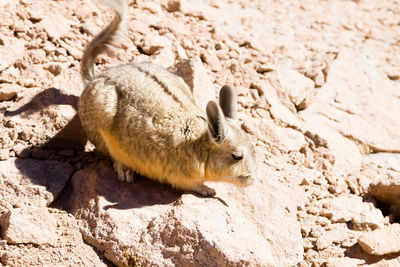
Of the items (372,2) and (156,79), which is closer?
(156,79)

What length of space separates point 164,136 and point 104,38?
137 centimetres

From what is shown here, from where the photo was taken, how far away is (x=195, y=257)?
148 inches

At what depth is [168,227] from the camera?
3871 millimetres

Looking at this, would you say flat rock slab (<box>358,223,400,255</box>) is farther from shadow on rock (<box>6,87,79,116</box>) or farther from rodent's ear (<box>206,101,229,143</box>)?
shadow on rock (<box>6,87,79,116</box>)

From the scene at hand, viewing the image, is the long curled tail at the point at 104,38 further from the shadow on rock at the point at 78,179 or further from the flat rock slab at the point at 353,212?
the flat rock slab at the point at 353,212

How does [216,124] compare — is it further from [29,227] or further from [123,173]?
[29,227]

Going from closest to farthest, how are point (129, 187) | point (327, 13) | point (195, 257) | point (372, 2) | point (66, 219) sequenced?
point (195, 257) < point (66, 219) < point (129, 187) < point (327, 13) < point (372, 2)

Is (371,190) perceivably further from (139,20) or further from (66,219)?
(139,20)

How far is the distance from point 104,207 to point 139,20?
11.6ft

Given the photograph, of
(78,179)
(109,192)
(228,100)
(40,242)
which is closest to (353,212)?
(228,100)

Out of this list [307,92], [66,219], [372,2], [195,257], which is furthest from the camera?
[372,2]

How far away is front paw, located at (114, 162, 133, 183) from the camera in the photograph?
4355 mm

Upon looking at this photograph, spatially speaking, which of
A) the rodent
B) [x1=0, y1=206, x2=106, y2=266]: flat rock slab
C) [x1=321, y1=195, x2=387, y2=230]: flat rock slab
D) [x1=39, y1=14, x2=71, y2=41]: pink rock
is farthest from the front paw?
[x1=39, y1=14, x2=71, y2=41]: pink rock

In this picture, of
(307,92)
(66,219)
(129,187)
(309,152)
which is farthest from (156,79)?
(307,92)
